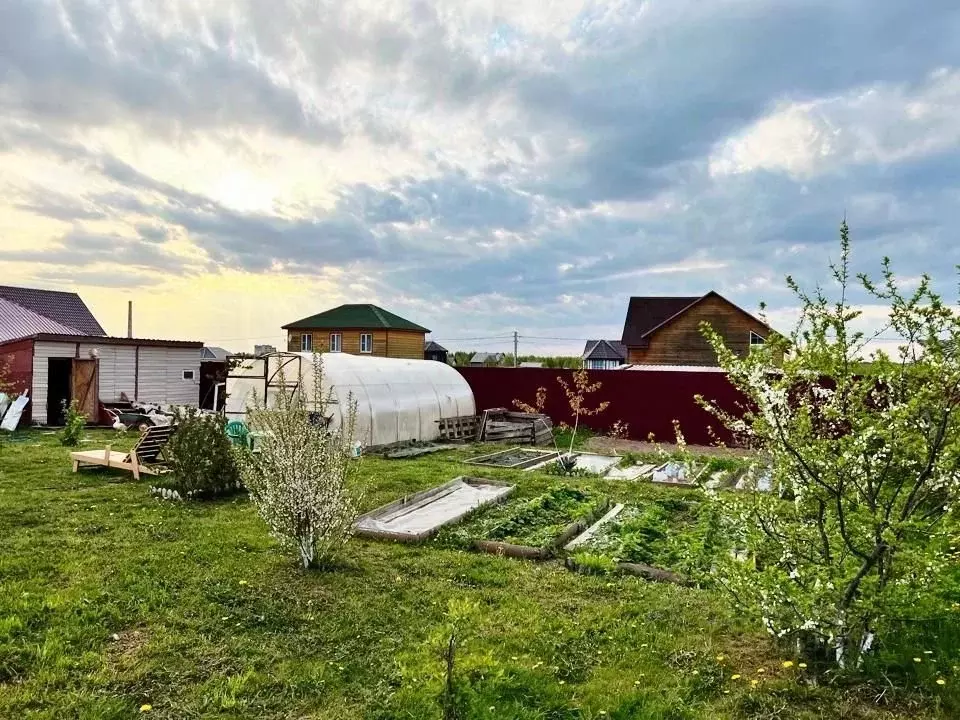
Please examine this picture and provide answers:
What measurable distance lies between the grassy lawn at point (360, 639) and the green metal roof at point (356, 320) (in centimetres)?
3206

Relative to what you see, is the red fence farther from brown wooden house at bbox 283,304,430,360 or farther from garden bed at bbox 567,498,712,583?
brown wooden house at bbox 283,304,430,360

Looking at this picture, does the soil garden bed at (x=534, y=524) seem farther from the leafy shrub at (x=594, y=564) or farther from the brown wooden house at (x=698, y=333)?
the brown wooden house at (x=698, y=333)

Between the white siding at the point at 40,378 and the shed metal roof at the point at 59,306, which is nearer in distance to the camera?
the white siding at the point at 40,378

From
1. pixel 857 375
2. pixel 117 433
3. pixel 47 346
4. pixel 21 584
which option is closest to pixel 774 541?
pixel 857 375

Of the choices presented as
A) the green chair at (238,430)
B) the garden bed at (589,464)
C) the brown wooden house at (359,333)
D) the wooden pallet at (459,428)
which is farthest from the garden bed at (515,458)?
the brown wooden house at (359,333)

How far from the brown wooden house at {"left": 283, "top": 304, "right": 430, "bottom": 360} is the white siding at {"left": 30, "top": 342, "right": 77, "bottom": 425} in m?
20.0

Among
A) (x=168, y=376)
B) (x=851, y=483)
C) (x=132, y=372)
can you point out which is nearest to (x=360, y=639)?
(x=851, y=483)

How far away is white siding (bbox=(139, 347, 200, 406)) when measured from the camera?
19.5 m

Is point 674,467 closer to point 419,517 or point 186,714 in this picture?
point 419,517

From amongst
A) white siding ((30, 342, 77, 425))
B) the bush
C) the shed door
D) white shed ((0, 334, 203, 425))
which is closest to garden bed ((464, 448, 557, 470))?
the bush

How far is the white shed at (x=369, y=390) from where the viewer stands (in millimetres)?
12992

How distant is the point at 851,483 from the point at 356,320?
3714cm

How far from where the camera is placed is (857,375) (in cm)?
369

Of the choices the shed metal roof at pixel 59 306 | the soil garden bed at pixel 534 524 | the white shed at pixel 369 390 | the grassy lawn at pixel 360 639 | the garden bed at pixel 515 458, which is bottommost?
the grassy lawn at pixel 360 639
